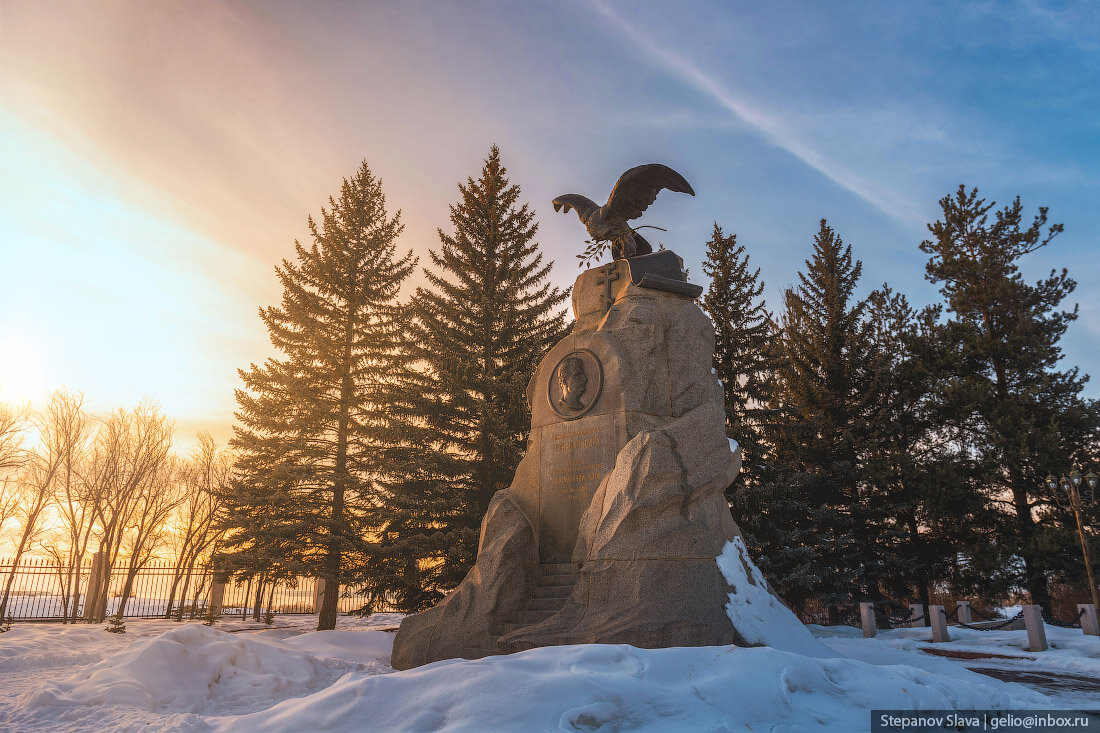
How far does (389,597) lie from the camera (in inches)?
730

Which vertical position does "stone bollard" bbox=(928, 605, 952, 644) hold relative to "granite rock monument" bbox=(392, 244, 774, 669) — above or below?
below

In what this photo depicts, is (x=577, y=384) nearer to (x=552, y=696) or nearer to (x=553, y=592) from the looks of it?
(x=553, y=592)

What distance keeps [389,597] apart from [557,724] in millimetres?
16505

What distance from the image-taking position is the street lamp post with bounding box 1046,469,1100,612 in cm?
1420

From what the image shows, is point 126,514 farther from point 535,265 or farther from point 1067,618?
point 1067,618

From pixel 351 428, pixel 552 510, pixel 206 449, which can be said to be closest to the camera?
pixel 552 510

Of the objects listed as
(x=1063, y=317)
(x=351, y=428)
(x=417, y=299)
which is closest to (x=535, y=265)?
(x=417, y=299)

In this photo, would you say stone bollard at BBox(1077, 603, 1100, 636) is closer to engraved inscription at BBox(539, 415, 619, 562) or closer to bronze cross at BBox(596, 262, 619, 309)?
engraved inscription at BBox(539, 415, 619, 562)

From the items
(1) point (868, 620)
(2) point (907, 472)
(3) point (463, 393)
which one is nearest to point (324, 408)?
(3) point (463, 393)

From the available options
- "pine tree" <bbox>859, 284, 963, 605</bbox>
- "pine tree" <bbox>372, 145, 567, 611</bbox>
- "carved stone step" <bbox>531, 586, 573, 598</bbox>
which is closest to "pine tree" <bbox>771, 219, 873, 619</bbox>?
"pine tree" <bbox>859, 284, 963, 605</bbox>

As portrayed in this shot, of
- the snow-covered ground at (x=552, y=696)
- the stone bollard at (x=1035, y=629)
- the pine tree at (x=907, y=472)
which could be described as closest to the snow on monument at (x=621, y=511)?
the snow-covered ground at (x=552, y=696)

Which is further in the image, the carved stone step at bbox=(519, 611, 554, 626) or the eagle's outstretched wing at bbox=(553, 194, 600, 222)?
the eagle's outstretched wing at bbox=(553, 194, 600, 222)

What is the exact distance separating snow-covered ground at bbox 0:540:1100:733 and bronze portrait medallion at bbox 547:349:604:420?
2730 mm

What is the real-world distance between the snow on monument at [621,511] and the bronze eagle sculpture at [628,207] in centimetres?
60
